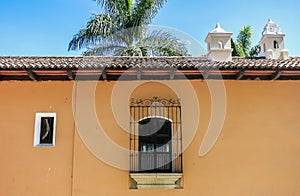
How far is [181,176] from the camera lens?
8.38m

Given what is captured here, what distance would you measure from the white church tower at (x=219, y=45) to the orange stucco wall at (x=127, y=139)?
4.77 feet

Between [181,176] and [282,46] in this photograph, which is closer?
[181,176]

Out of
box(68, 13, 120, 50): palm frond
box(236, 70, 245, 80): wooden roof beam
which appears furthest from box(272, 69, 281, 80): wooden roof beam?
box(68, 13, 120, 50): palm frond

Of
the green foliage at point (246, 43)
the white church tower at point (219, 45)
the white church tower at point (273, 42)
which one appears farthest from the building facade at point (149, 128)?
the green foliage at point (246, 43)

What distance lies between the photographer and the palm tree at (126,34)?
16797 mm

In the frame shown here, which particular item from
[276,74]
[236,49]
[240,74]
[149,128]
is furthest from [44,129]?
[236,49]

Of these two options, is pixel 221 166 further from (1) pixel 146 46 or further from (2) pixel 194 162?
(1) pixel 146 46

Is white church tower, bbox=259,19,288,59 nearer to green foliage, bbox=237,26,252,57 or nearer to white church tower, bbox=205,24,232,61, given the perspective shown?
white church tower, bbox=205,24,232,61

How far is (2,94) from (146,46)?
30.1 feet

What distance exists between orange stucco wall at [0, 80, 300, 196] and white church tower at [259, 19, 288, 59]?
7.98 feet

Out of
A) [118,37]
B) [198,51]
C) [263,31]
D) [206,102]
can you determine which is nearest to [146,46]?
[118,37]

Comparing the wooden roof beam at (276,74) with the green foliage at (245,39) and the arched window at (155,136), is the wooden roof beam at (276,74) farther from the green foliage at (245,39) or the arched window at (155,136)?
the green foliage at (245,39)

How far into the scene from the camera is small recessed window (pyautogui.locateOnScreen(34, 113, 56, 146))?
8.68m

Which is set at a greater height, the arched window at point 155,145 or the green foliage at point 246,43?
the green foliage at point 246,43
